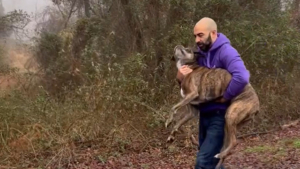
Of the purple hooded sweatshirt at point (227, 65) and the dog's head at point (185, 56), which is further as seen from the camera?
the dog's head at point (185, 56)

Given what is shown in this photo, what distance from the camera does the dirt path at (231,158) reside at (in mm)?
8969

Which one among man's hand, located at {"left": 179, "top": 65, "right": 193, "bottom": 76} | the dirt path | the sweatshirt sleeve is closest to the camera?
the sweatshirt sleeve

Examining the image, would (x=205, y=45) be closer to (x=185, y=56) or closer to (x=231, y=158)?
(x=185, y=56)

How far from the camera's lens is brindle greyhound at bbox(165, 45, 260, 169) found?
5.19 m

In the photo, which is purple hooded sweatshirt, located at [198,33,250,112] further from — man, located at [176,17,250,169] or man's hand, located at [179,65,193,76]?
man's hand, located at [179,65,193,76]

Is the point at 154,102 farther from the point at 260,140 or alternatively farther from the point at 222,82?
the point at 222,82

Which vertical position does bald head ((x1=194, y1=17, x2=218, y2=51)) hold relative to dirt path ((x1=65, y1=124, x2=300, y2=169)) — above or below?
above

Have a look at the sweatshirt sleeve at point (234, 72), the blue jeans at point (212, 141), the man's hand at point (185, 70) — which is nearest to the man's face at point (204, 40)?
the sweatshirt sleeve at point (234, 72)

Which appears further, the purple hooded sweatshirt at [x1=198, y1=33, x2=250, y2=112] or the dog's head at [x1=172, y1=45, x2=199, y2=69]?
the dog's head at [x1=172, y1=45, x2=199, y2=69]

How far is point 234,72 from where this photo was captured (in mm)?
4992

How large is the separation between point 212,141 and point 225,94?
1.70 ft

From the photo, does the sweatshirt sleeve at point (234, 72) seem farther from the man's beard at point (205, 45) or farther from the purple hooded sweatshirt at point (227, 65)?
the man's beard at point (205, 45)

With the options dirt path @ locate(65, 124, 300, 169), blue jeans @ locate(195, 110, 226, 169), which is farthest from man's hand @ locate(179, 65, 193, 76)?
dirt path @ locate(65, 124, 300, 169)

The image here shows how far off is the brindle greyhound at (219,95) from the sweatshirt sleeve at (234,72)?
0.10 m
